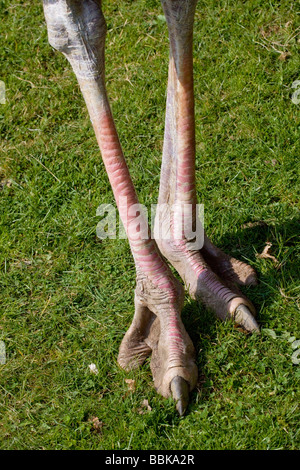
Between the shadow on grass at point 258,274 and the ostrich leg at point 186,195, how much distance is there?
0.07m

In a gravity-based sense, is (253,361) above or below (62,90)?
below

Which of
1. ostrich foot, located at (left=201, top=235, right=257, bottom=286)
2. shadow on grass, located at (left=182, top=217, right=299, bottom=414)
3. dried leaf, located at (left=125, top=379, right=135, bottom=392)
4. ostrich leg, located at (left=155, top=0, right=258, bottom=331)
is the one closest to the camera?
ostrich leg, located at (left=155, top=0, right=258, bottom=331)

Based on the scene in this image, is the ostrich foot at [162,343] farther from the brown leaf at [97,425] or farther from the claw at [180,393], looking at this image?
the brown leaf at [97,425]

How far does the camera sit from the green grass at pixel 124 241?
11.9 feet

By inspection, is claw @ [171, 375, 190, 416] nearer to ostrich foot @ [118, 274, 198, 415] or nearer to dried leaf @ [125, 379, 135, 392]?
ostrich foot @ [118, 274, 198, 415]

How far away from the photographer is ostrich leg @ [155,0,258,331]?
3475mm

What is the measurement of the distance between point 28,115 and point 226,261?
2.28 metres

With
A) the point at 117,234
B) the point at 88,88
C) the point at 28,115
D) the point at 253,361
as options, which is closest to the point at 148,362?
the point at 253,361

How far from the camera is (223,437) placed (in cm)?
345

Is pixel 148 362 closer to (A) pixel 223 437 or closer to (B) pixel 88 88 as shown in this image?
(A) pixel 223 437

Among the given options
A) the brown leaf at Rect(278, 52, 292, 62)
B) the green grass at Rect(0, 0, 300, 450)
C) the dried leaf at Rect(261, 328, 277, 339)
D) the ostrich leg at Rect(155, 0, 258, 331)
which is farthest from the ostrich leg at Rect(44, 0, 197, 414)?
the brown leaf at Rect(278, 52, 292, 62)

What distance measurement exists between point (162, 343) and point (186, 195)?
0.81 meters

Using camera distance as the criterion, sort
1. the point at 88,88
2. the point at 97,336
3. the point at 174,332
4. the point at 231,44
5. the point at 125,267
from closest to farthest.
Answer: the point at 88,88 → the point at 174,332 → the point at 97,336 → the point at 125,267 → the point at 231,44

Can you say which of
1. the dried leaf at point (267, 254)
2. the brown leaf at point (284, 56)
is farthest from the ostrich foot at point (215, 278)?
the brown leaf at point (284, 56)
